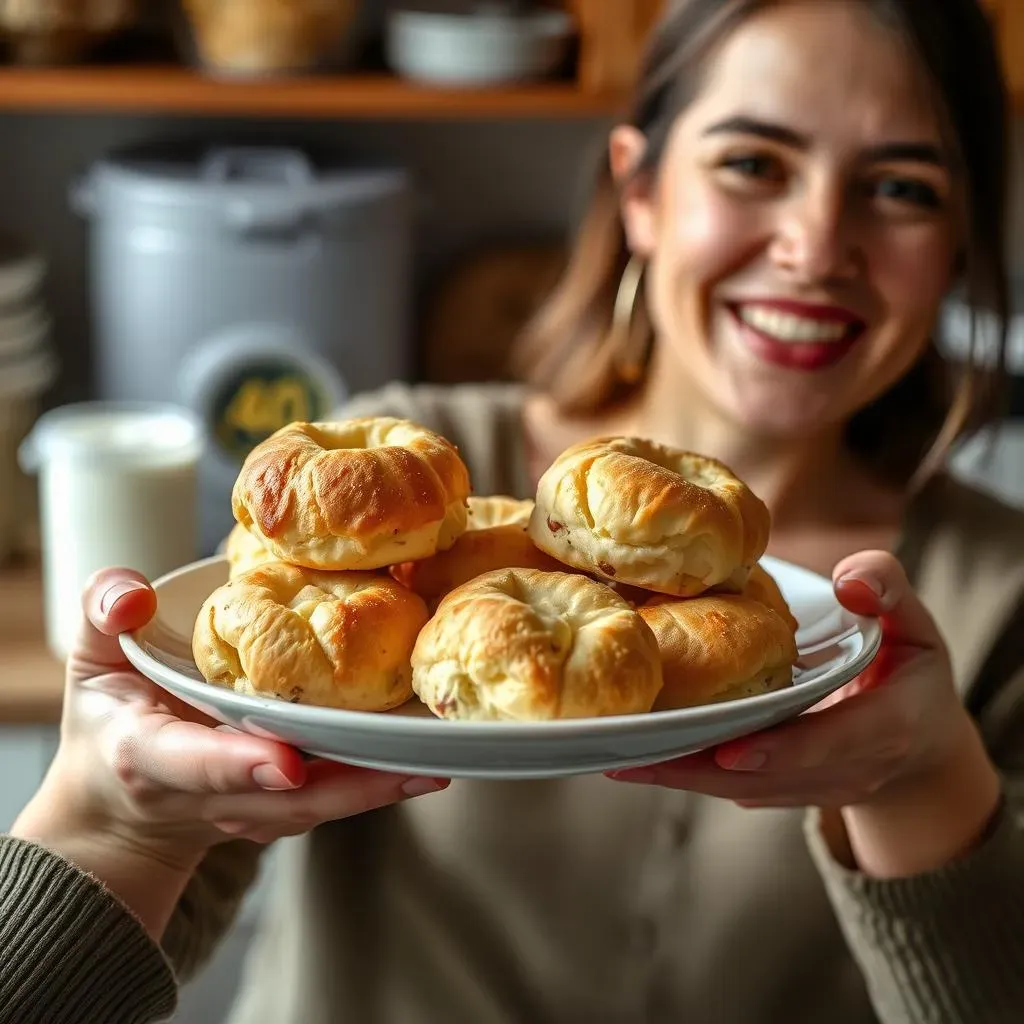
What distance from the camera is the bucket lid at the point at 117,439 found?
1.40 meters

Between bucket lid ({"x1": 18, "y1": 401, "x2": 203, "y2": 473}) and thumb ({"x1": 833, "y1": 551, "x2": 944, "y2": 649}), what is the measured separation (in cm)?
83

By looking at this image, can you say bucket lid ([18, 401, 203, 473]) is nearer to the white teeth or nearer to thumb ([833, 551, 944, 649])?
the white teeth

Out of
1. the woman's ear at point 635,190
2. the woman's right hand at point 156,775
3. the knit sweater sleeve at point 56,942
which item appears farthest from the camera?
the woman's ear at point 635,190

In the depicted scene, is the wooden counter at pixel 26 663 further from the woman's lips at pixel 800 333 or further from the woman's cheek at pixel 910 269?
the woman's cheek at pixel 910 269

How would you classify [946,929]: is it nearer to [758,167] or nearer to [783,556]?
[783,556]

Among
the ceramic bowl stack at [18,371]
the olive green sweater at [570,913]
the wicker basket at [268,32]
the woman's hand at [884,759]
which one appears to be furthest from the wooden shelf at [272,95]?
the woman's hand at [884,759]

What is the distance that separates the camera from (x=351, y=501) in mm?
613

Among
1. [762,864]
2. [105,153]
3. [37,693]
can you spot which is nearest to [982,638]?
[762,864]

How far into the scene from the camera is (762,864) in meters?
1.18

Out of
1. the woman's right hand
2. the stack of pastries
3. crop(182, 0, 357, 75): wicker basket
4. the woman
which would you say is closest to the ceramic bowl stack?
crop(182, 0, 357, 75): wicker basket

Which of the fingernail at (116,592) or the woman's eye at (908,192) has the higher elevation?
the woman's eye at (908,192)

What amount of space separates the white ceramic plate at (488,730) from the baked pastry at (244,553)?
56mm

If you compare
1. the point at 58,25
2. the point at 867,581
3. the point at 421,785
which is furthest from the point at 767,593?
the point at 58,25

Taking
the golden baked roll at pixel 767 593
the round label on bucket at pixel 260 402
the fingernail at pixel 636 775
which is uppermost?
the golden baked roll at pixel 767 593
